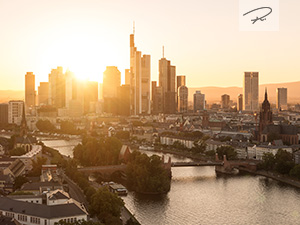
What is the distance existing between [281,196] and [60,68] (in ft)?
304

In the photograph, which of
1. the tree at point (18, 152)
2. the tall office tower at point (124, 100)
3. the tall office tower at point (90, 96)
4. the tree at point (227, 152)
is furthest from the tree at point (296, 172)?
the tall office tower at point (90, 96)

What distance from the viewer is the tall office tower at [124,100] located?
9644 centimetres

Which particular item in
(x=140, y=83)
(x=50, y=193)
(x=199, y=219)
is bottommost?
(x=199, y=219)

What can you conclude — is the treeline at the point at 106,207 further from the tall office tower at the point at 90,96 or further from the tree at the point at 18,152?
the tall office tower at the point at 90,96

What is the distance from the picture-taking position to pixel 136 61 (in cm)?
9281

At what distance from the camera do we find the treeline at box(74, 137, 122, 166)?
28203mm

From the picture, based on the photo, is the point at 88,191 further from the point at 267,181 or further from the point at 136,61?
the point at 136,61

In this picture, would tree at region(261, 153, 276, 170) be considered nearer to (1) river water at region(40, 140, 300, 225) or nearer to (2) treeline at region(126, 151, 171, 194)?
(1) river water at region(40, 140, 300, 225)

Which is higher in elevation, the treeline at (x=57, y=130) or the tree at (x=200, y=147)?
the treeline at (x=57, y=130)

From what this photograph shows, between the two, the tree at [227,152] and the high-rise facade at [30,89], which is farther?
the high-rise facade at [30,89]

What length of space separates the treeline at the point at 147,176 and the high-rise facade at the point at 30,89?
97.2 metres

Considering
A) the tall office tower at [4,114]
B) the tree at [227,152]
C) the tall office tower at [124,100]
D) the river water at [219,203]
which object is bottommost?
the river water at [219,203]

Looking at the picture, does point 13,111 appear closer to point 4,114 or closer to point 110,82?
point 4,114

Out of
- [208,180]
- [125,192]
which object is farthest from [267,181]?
[125,192]
